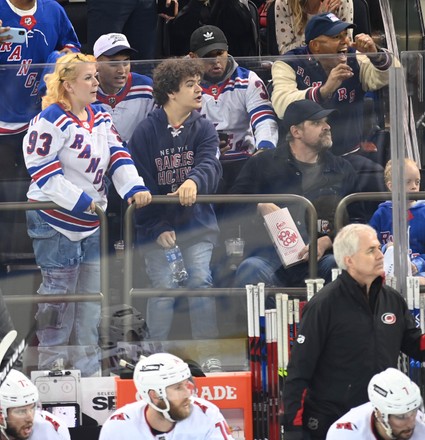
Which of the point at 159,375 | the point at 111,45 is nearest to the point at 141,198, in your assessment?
the point at 159,375

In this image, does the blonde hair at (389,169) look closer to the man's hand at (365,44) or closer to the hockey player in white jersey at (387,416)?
the hockey player in white jersey at (387,416)

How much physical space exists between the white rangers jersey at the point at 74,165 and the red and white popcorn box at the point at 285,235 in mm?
802

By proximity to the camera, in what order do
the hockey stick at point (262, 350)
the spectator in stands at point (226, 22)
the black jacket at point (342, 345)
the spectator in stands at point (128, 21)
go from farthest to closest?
the spectator in stands at point (226, 22) → the spectator in stands at point (128, 21) → the hockey stick at point (262, 350) → the black jacket at point (342, 345)

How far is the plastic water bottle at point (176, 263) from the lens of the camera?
854 centimetres

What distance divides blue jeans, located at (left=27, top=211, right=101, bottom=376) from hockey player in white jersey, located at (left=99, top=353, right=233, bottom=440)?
3.19 feet

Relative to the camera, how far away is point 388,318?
7703mm

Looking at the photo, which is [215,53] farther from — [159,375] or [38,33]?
[159,375]

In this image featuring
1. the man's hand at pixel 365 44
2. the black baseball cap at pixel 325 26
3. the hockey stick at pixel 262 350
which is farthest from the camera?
the man's hand at pixel 365 44

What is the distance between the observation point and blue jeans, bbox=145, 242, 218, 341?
8.55m

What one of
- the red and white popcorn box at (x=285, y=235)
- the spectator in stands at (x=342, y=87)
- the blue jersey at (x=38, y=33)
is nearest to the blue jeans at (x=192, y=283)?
the red and white popcorn box at (x=285, y=235)

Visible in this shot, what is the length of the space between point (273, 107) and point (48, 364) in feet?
6.72

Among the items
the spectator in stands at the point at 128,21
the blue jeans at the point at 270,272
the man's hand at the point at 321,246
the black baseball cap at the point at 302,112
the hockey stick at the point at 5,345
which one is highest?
the spectator in stands at the point at 128,21

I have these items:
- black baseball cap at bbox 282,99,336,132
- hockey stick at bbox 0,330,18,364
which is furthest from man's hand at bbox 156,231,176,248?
hockey stick at bbox 0,330,18,364

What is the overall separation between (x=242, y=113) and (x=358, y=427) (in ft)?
7.18
